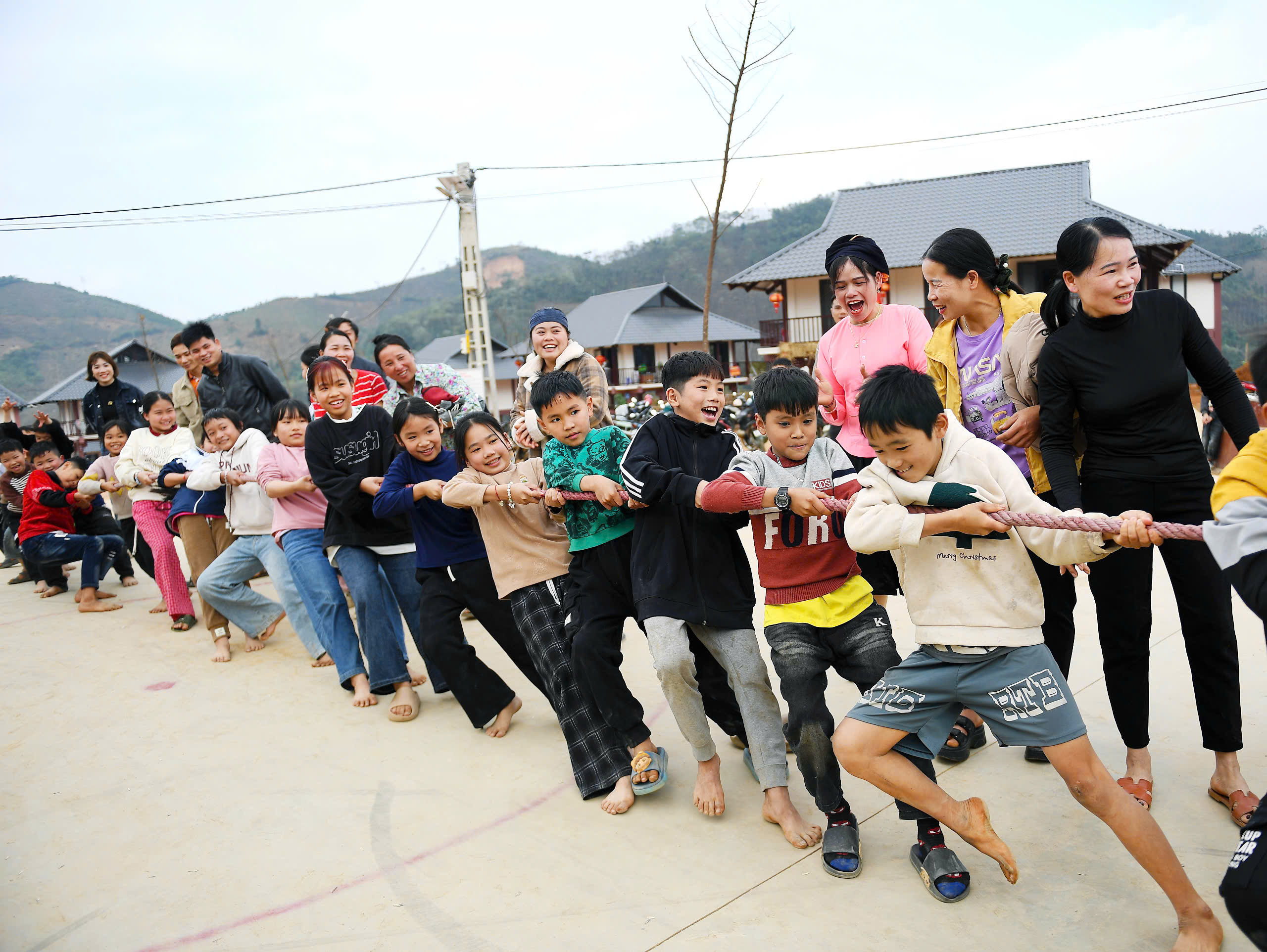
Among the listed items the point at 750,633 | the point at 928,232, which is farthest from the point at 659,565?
the point at 928,232

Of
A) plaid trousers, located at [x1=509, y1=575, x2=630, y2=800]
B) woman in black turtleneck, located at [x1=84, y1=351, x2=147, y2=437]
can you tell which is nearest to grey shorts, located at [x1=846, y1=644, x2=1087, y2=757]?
plaid trousers, located at [x1=509, y1=575, x2=630, y2=800]

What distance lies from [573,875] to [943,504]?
1574mm

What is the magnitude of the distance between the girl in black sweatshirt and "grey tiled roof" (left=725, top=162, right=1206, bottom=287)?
21280 millimetres

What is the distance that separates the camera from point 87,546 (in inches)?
275

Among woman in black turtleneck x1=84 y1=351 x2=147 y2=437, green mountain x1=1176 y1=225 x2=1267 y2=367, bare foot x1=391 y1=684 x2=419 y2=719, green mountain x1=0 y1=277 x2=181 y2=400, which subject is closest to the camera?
bare foot x1=391 y1=684 x2=419 y2=719

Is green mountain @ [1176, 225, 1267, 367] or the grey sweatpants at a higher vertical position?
green mountain @ [1176, 225, 1267, 367]

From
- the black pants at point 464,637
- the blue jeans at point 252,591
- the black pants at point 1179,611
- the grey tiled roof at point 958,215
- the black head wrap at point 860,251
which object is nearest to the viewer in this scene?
the black pants at point 1179,611

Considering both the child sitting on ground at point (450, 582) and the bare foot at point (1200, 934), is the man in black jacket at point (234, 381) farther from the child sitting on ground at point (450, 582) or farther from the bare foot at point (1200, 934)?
the bare foot at point (1200, 934)

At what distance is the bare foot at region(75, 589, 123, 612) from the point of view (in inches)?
266

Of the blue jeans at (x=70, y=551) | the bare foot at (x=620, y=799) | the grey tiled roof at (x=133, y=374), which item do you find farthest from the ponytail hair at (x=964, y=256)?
the grey tiled roof at (x=133, y=374)

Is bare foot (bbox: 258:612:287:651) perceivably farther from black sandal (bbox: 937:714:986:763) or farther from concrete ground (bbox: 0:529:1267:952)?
black sandal (bbox: 937:714:986:763)

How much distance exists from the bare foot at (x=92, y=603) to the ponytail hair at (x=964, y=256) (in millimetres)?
6787

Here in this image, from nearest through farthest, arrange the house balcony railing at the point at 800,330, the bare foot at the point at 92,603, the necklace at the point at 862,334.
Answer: the necklace at the point at 862,334 → the bare foot at the point at 92,603 → the house balcony railing at the point at 800,330

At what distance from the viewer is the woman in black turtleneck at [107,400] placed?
721 centimetres
